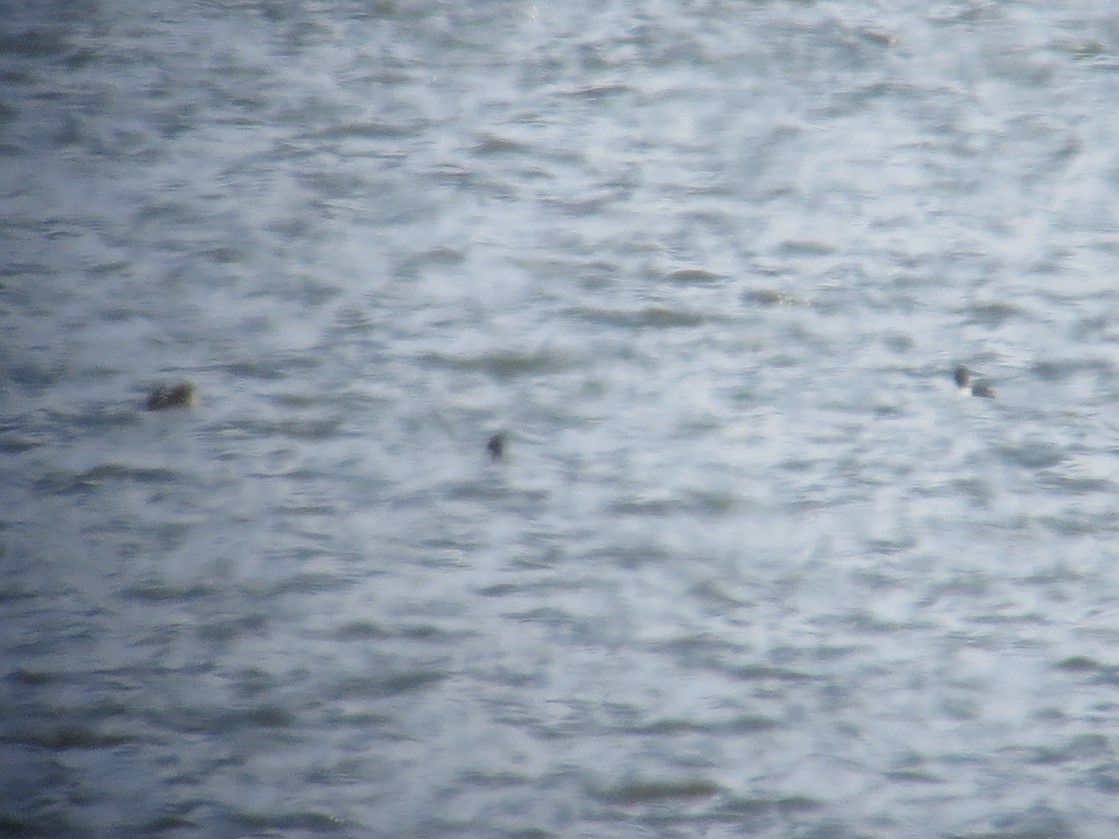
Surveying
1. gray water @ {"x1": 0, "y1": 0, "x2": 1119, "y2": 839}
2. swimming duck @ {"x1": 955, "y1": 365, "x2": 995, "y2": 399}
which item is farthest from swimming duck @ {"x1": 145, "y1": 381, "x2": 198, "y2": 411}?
swimming duck @ {"x1": 955, "y1": 365, "x2": 995, "y2": 399}

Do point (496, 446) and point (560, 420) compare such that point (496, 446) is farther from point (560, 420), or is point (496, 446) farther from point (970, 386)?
point (970, 386)

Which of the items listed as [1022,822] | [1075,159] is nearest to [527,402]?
[1022,822]

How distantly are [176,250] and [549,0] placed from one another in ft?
1.61

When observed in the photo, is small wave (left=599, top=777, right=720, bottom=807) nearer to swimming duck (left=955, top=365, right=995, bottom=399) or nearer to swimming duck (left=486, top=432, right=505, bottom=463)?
swimming duck (left=486, top=432, right=505, bottom=463)

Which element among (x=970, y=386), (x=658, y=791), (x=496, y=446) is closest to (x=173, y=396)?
(x=496, y=446)

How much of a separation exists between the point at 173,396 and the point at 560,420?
27 centimetres

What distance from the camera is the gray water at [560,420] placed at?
0.76 metres

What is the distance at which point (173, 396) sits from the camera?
972mm

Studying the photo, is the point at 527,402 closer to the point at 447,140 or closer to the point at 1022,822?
the point at 447,140

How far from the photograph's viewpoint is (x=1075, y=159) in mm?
1181

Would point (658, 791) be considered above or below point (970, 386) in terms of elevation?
below

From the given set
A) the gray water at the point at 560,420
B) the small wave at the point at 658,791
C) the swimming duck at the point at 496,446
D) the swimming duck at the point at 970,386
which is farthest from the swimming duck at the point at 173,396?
the swimming duck at the point at 970,386

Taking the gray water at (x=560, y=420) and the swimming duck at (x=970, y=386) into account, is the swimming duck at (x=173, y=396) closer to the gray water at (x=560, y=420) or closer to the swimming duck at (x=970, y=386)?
the gray water at (x=560, y=420)

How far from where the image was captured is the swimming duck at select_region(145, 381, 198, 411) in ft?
3.17
